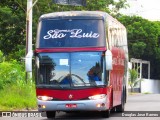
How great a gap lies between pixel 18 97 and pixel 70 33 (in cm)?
856

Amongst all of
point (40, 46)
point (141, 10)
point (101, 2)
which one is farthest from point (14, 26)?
point (141, 10)

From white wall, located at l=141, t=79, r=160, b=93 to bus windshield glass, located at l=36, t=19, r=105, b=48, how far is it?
52.3 metres

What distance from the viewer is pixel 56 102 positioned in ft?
61.9

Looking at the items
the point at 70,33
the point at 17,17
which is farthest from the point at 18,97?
Answer: the point at 17,17

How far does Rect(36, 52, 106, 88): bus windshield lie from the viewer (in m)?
19.0

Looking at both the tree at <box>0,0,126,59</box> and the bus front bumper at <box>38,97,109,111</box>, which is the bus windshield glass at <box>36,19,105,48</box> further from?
the tree at <box>0,0,126,59</box>

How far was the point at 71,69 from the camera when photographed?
749 inches

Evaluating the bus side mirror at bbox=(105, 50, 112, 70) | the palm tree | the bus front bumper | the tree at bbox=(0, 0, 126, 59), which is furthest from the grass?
the palm tree

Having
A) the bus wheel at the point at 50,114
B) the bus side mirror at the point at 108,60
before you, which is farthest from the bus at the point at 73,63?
the bus wheel at the point at 50,114

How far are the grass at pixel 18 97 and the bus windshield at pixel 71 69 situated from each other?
567cm

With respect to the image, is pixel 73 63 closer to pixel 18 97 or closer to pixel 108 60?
pixel 108 60

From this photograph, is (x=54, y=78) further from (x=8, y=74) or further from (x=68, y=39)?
(x=8, y=74)

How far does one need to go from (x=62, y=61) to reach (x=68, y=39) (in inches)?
31.8

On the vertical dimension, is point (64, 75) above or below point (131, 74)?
above
